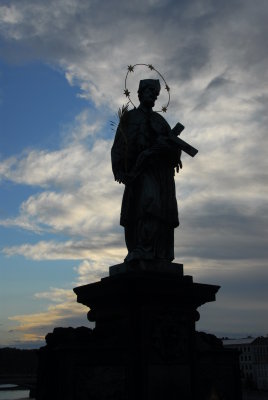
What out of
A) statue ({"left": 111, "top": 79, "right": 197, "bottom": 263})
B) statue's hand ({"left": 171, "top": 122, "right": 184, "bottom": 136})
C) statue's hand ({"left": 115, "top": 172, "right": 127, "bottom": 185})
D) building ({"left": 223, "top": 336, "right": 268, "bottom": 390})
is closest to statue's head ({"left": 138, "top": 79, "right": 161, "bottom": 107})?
statue ({"left": 111, "top": 79, "right": 197, "bottom": 263})

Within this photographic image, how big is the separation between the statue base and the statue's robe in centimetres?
54

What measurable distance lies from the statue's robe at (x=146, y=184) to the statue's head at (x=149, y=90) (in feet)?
0.95

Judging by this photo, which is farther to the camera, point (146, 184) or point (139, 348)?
point (146, 184)

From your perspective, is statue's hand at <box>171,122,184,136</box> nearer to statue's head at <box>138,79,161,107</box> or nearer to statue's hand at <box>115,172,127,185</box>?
statue's head at <box>138,79,161,107</box>

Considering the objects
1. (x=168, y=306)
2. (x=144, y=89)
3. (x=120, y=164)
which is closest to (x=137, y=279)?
(x=168, y=306)

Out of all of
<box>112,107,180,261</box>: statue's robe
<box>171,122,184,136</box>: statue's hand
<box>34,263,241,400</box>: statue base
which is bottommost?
<box>34,263,241,400</box>: statue base

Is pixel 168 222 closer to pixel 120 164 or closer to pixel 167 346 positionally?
pixel 120 164

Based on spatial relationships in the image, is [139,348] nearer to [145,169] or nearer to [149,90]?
[145,169]

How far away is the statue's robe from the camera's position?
837 cm

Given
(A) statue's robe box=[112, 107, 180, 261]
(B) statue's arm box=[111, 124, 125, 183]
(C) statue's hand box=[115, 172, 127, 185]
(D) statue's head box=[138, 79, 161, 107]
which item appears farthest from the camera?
(D) statue's head box=[138, 79, 161, 107]

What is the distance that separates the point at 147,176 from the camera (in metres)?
8.68

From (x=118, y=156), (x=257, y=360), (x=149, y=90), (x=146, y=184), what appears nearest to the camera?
(x=146, y=184)

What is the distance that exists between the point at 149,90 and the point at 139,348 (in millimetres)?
4779

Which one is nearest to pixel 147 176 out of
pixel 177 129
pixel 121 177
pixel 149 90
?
pixel 121 177
